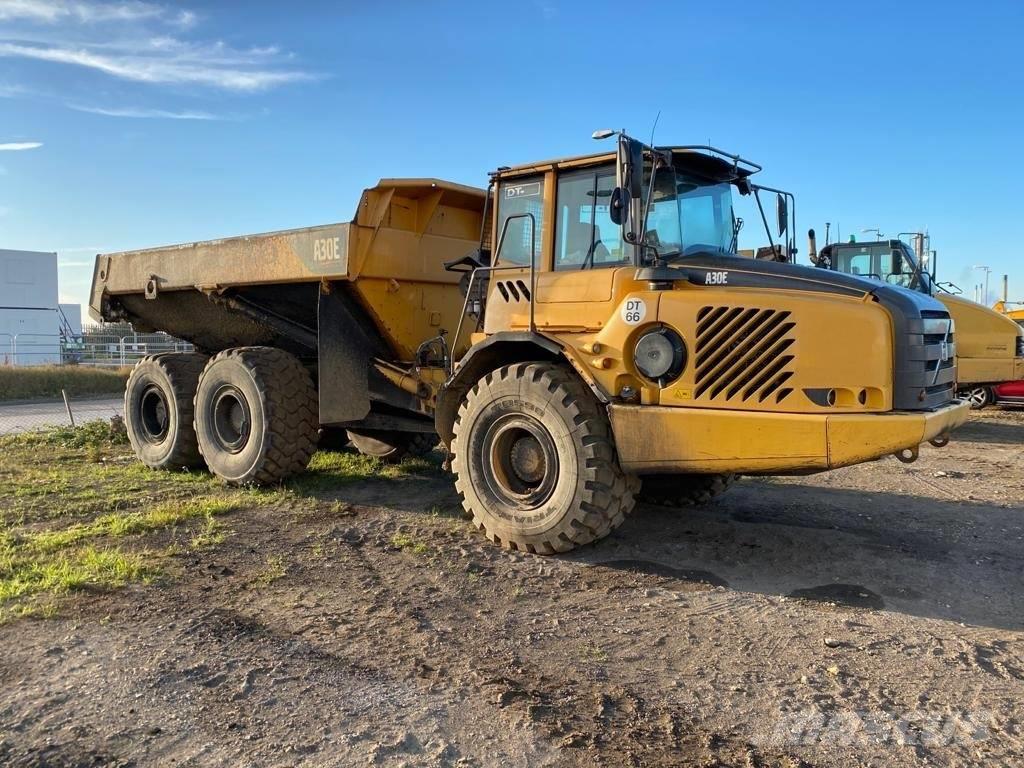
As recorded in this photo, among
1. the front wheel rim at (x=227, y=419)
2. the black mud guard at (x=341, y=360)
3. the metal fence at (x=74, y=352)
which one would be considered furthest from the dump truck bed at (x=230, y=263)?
the metal fence at (x=74, y=352)

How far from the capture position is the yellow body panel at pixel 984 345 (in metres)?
12.5

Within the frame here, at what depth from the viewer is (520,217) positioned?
6023 millimetres

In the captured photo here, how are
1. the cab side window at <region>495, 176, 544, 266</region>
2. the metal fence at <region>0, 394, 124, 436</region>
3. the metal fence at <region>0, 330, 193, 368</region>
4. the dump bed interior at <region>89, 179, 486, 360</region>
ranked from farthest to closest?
1. the metal fence at <region>0, 330, 193, 368</region>
2. the metal fence at <region>0, 394, 124, 436</region>
3. the dump bed interior at <region>89, 179, 486, 360</region>
4. the cab side window at <region>495, 176, 544, 266</region>

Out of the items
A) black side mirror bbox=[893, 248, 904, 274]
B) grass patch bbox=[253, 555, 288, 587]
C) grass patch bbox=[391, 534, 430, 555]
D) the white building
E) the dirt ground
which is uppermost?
the white building

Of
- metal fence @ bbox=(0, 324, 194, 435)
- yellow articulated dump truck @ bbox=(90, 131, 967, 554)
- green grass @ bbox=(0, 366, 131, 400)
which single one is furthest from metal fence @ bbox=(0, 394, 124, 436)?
yellow articulated dump truck @ bbox=(90, 131, 967, 554)

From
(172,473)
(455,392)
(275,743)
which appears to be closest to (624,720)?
(275,743)

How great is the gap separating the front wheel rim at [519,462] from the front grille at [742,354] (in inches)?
46.5

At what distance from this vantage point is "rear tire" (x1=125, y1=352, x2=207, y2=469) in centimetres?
870

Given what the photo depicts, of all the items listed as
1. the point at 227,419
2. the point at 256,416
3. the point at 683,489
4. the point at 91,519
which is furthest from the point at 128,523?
the point at 683,489

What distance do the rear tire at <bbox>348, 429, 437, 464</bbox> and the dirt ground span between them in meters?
2.51

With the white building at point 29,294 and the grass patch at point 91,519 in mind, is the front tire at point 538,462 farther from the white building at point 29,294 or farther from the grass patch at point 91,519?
the white building at point 29,294

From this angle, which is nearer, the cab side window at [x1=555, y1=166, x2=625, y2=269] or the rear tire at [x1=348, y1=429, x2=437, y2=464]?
the cab side window at [x1=555, y1=166, x2=625, y2=269]

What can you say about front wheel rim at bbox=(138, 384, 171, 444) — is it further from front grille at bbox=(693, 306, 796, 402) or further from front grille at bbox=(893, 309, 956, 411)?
front grille at bbox=(893, 309, 956, 411)

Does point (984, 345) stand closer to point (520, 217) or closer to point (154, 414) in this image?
point (520, 217)
